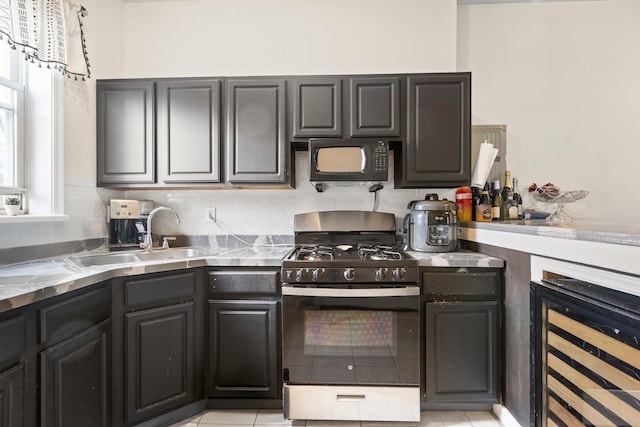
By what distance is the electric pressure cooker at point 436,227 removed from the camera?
1.96 m

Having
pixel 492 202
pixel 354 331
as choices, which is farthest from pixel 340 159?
pixel 492 202

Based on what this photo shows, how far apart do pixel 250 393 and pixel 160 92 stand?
2.10 m

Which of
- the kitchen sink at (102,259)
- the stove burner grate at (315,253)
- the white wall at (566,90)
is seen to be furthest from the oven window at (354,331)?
the white wall at (566,90)

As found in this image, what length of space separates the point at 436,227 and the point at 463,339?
69cm

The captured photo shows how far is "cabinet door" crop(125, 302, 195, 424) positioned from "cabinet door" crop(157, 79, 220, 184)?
0.94 meters

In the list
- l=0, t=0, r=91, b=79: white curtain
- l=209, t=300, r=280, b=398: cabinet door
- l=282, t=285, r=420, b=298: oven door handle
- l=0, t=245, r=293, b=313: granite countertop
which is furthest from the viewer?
l=209, t=300, r=280, b=398: cabinet door

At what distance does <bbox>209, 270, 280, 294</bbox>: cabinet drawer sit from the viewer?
1759mm

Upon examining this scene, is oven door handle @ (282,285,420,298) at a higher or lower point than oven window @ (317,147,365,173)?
lower

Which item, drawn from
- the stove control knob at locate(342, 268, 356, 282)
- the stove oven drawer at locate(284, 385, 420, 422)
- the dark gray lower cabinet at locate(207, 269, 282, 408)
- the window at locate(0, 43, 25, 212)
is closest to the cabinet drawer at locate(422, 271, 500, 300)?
the stove control knob at locate(342, 268, 356, 282)

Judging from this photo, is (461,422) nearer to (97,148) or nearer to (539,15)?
(97,148)

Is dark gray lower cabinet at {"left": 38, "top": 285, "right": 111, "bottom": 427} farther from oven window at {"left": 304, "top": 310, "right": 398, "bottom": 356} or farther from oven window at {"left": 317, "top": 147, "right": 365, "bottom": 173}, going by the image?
oven window at {"left": 317, "top": 147, "right": 365, "bottom": 173}

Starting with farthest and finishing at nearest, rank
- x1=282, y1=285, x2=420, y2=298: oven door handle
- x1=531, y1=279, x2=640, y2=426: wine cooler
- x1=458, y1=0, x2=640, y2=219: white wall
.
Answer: x1=458, y1=0, x2=640, y2=219: white wall
x1=282, y1=285, x2=420, y2=298: oven door handle
x1=531, y1=279, x2=640, y2=426: wine cooler

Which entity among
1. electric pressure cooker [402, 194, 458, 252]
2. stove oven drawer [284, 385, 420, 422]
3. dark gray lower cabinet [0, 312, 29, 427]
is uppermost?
electric pressure cooker [402, 194, 458, 252]

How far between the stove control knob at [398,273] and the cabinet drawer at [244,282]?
676mm
